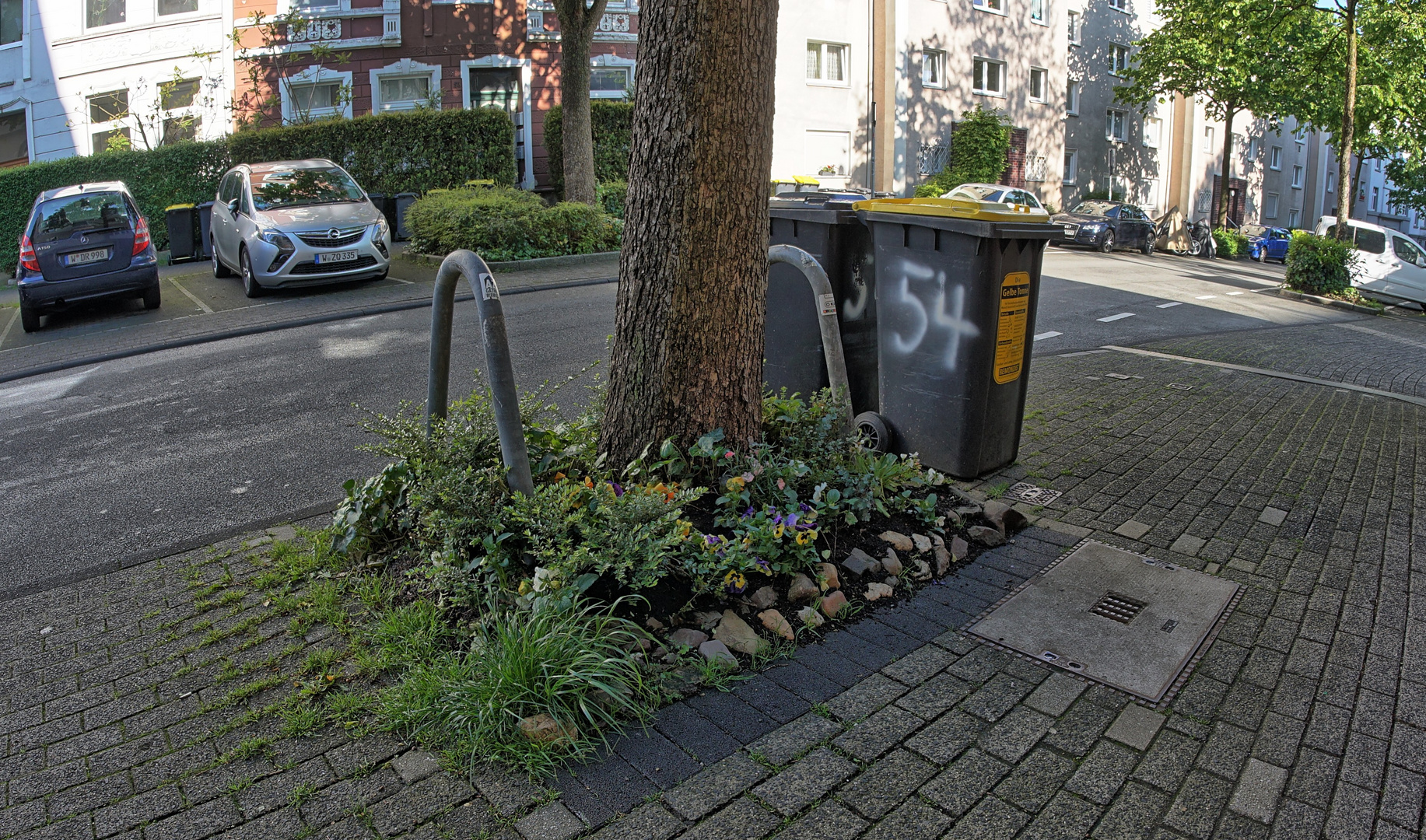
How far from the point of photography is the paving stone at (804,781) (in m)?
2.57

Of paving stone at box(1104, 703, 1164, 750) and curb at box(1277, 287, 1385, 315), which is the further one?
curb at box(1277, 287, 1385, 315)

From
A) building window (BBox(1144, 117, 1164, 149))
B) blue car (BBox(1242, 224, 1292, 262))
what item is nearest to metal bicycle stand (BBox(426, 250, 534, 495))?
blue car (BBox(1242, 224, 1292, 262))

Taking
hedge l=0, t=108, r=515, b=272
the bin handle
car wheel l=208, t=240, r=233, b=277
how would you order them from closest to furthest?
the bin handle → car wheel l=208, t=240, r=233, b=277 → hedge l=0, t=108, r=515, b=272

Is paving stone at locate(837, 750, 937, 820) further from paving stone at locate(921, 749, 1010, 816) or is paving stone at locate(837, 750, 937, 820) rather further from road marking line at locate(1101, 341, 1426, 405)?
road marking line at locate(1101, 341, 1426, 405)

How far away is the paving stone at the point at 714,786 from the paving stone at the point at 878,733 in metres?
0.28

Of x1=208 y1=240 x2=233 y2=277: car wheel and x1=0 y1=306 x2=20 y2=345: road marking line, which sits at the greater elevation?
x1=208 y1=240 x2=233 y2=277: car wheel

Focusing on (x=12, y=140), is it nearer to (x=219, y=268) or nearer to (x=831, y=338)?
(x=219, y=268)

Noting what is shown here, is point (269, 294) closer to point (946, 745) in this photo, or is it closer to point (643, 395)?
point (643, 395)

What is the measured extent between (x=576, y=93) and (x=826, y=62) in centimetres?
1612

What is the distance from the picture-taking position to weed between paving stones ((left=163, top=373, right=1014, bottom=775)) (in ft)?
9.53

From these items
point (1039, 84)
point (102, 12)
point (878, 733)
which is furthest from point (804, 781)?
point (1039, 84)

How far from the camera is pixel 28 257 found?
12.3 meters

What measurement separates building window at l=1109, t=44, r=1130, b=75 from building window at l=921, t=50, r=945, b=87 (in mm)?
10904

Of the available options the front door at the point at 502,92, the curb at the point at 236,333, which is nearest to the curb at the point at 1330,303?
the curb at the point at 236,333
